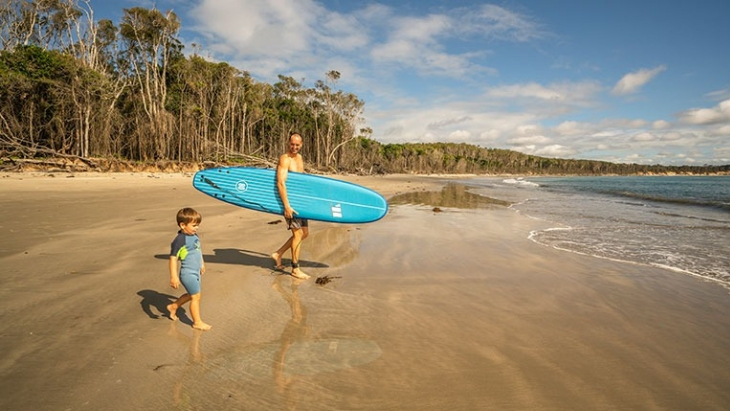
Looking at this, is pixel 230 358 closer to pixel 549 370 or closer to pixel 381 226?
pixel 549 370

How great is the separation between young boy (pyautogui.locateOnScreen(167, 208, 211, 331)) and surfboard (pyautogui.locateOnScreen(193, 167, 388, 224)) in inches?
65.5

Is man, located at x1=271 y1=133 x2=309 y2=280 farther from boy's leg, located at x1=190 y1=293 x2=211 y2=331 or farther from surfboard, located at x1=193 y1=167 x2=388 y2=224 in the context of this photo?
boy's leg, located at x1=190 y1=293 x2=211 y2=331

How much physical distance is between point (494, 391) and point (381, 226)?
562cm

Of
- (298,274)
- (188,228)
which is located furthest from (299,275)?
(188,228)

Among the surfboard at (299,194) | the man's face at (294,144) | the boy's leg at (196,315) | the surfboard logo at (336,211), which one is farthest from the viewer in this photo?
the surfboard logo at (336,211)

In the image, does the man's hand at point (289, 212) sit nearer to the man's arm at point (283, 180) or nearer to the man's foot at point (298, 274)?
the man's arm at point (283, 180)

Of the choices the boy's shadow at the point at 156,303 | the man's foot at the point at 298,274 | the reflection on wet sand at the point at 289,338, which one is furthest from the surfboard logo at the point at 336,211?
the boy's shadow at the point at 156,303

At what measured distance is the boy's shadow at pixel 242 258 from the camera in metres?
4.48

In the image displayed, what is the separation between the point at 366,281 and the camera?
3.98 m

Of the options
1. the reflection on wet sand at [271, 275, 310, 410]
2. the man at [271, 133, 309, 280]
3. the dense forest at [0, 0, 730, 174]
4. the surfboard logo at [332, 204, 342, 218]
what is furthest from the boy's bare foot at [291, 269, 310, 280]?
the dense forest at [0, 0, 730, 174]

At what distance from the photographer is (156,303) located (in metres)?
3.08

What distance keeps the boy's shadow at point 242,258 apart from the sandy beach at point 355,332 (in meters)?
0.04

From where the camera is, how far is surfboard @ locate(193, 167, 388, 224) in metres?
4.58

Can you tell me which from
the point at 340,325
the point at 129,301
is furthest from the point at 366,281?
the point at 129,301
